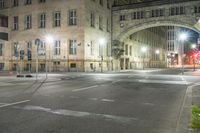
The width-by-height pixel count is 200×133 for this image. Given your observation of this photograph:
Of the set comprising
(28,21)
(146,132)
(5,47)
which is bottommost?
(146,132)

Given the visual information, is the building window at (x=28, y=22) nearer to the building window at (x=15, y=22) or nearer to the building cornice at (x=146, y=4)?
the building window at (x=15, y=22)

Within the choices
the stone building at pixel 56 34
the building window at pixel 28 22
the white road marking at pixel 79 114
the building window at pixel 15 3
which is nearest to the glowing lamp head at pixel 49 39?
the stone building at pixel 56 34

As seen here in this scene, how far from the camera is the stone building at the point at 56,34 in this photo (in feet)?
138

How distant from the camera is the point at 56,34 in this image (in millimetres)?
43781

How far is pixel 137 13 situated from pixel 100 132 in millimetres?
46932

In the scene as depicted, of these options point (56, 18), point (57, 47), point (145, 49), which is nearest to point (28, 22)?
point (56, 18)

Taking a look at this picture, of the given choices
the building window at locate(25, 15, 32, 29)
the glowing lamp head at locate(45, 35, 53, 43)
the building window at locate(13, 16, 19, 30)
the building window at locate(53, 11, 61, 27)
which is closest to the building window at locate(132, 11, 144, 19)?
the building window at locate(53, 11, 61, 27)

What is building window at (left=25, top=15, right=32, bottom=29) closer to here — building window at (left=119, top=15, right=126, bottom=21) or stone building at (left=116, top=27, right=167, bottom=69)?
building window at (left=119, top=15, right=126, bottom=21)

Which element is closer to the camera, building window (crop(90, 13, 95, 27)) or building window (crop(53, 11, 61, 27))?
building window (crop(53, 11, 61, 27))

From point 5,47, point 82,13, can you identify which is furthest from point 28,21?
point 82,13

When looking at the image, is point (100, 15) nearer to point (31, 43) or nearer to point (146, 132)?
point (31, 43)

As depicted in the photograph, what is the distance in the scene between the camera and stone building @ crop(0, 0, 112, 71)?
1657 inches

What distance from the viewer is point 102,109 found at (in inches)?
343

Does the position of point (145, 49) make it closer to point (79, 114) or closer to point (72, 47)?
point (72, 47)
